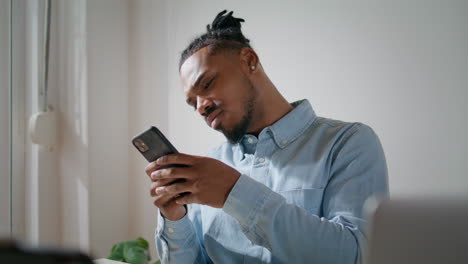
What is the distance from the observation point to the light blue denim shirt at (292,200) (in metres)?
0.66

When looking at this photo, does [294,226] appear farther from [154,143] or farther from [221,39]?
[221,39]

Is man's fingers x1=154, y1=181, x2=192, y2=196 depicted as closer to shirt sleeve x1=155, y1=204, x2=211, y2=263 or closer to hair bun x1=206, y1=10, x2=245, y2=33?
shirt sleeve x1=155, y1=204, x2=211, y2=263

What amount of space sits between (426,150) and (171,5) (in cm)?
104

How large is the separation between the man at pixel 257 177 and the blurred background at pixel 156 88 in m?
0.24

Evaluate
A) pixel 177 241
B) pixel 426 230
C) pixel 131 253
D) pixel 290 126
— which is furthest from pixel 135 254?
pixel 426 230

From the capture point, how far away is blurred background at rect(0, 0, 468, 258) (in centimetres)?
95

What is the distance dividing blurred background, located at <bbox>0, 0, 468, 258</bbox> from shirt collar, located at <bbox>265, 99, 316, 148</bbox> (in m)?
0.24

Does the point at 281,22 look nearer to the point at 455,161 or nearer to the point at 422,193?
the point at 455,161

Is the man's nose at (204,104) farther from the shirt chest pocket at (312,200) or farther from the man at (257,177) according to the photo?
the shirt chest pocket at (312,200)

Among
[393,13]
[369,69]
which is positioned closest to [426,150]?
[369,69]

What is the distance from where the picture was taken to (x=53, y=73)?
1460 millimetres

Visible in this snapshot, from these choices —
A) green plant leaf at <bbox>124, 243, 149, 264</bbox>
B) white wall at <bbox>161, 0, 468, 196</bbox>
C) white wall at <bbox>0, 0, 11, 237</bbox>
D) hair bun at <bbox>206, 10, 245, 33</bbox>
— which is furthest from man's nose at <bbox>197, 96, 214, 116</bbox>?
white wall at <bbox>0, 0, 11, 237</bbox>

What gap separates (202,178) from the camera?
2.19 feet

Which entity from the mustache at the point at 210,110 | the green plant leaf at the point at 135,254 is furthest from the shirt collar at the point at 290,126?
the green plant leaf at the point at 135,254
